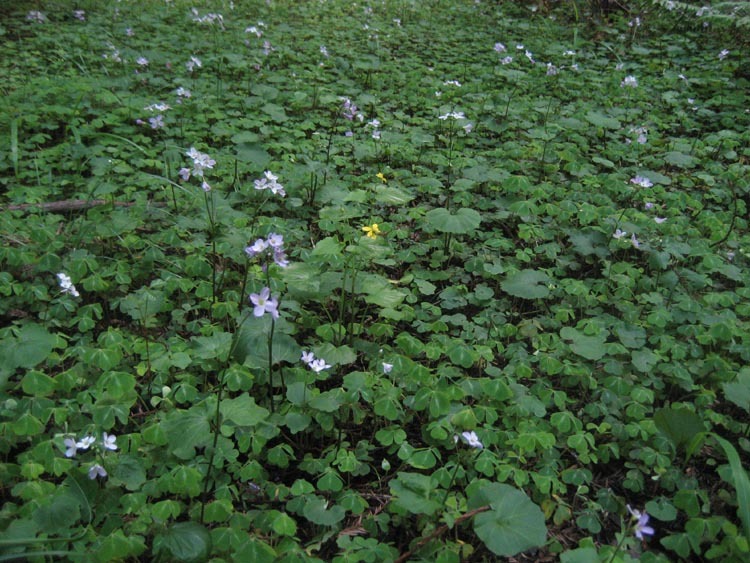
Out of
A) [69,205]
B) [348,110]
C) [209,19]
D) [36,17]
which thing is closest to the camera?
[69,205]

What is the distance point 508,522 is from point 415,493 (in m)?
0.31

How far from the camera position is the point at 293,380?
2334mm

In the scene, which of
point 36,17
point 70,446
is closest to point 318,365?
point 70,446

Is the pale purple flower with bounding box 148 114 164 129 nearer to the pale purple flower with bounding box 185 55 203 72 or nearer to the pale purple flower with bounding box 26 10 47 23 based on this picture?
the pale purple flower with bounding box 185 55 203 72

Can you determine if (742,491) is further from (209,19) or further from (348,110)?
(209,19)

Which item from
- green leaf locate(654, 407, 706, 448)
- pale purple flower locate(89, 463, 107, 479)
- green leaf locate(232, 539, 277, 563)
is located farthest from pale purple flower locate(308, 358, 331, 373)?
green leaf locate(654, 407, 706, 448)

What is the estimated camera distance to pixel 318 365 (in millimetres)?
2270

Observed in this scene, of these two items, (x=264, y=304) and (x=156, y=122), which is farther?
(x=156, y=122)

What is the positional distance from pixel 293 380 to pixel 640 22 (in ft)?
24.2

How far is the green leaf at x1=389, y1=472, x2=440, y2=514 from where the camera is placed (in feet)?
5.89

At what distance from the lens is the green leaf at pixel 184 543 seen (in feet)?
5.48

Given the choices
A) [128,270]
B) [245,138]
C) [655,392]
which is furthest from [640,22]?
[128,270]

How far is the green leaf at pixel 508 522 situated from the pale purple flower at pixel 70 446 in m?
1.35

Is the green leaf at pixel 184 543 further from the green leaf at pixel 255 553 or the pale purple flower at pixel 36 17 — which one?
the pale purple flower at pixel 36 17
